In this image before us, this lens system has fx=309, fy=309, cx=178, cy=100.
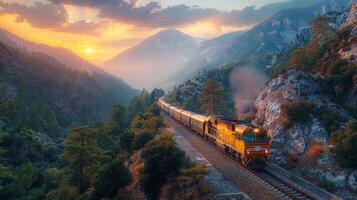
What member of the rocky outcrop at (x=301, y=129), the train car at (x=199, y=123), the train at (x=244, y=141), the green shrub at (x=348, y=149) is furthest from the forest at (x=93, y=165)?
the green shrub at (x=348, y=149)

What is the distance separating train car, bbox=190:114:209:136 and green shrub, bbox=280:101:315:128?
12618mm

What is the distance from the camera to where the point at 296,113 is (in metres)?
38.3

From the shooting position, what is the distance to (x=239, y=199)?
22000mm

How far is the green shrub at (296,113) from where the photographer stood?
124 feet

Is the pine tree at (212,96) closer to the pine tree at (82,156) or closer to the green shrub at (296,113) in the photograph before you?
the green shrub at (296,113)

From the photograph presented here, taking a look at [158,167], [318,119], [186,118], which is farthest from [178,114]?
[158,167]

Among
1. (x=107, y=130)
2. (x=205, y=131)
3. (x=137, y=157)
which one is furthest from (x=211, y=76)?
(x=137, y=157)

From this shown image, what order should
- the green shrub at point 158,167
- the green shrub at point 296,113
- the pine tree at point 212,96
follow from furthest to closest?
the pine tree at point 212,96 < the green shrub at point 296,113 < the green shrub at point 158,167

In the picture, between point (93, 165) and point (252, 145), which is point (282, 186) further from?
point (93, 165)

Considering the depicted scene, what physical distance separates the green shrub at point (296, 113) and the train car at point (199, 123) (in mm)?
12618

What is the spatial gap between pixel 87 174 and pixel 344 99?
1523 inches

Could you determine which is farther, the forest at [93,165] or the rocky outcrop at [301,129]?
the rocky outcrop at [301,129]

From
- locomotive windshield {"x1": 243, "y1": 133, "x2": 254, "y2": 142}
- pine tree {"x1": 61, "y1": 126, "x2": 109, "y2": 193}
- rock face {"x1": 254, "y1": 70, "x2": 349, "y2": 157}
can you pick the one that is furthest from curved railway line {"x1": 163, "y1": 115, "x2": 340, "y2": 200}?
pine tree {"x1": 61, "y1": 126, "x2": 109, "y2": 193}

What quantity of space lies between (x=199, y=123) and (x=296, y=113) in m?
18.0
